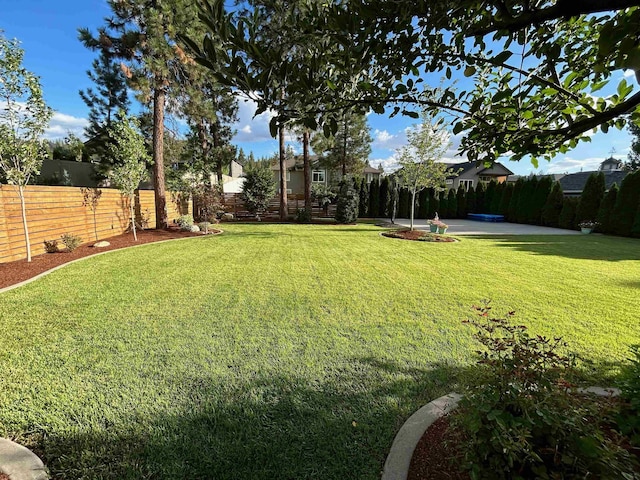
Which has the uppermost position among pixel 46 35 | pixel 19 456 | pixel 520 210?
pixel 46 35

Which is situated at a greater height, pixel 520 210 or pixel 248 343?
pixel 520 210

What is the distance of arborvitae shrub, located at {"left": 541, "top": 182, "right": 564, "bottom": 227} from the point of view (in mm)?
15875

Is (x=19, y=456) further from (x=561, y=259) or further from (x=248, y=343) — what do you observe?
(x=561, y=259)

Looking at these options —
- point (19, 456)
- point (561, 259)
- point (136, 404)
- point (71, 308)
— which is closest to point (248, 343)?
point (136, 404)

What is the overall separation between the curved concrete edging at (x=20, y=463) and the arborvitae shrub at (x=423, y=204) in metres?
21.8

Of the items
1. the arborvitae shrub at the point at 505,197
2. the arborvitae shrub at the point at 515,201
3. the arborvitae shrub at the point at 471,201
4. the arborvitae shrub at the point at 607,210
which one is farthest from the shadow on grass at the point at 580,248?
the arborvitae shrub at the point at 471,201

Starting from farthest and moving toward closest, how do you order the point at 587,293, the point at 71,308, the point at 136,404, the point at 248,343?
the point at 587,293, the point at 71,308, the point at 248,343, the point at 136,404

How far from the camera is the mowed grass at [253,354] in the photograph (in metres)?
1.91

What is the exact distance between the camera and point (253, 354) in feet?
9.92

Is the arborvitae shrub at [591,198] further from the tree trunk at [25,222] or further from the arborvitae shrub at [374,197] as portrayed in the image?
the tree trunk at [25,222]

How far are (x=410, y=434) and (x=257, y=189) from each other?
17346mm

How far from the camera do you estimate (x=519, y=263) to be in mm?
7102

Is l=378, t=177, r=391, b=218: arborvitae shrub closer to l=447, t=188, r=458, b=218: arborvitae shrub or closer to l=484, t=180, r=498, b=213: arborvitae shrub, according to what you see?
l=447, t=188, r=458, b=218: arborvitae shrub

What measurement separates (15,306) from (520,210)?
73.7 feet
